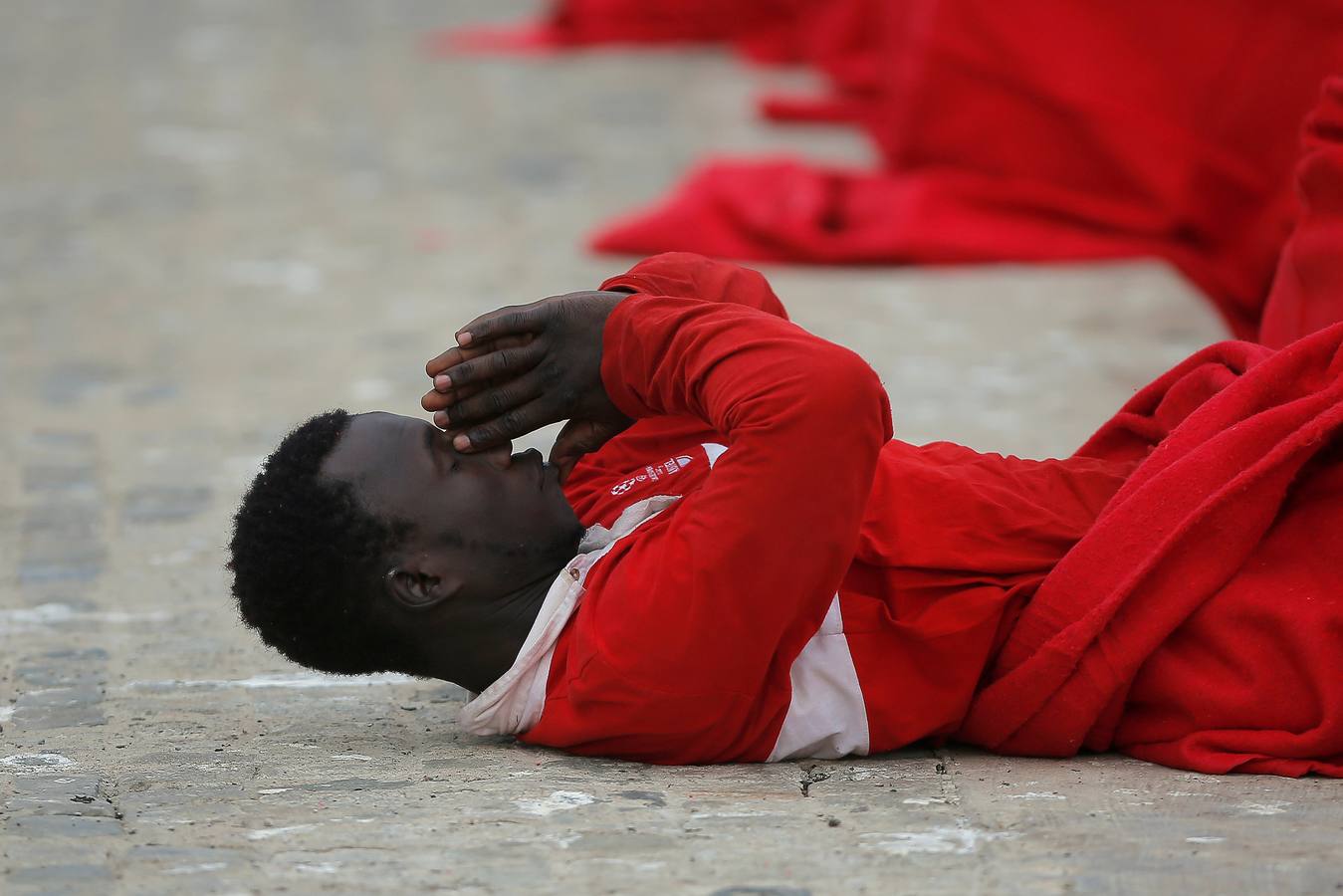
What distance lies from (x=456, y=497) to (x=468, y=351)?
189 millimetres

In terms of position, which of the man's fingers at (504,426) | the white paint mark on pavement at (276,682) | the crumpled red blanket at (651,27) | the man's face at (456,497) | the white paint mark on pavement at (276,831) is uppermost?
the crumpled red blanket at (651,27)

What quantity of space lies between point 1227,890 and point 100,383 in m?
3.36

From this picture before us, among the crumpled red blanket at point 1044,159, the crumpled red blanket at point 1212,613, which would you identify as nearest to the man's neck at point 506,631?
the crumpled red blanket at point 1212,613

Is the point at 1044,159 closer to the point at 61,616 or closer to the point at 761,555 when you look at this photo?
the point at 61,616

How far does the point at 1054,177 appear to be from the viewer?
5461mm

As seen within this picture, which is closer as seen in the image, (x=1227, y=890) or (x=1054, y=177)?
(x=1227, y=890)

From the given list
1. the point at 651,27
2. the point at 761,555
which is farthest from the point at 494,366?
the point at 651,27

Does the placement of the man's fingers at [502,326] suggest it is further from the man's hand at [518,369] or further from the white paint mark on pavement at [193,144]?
the white paint mark on pavement at [193,144]

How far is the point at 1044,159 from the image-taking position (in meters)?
5.44

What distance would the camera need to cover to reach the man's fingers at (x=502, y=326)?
7.23 ft

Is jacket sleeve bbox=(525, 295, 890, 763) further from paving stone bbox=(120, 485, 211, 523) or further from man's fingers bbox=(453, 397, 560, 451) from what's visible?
paving stone bbox=(120, 485, 211, 523)

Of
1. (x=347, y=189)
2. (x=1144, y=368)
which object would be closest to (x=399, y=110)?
(x=347, y=189)

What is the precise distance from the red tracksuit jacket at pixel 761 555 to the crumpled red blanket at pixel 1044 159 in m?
2.80

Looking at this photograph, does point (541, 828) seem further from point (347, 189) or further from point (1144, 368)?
point (347, 189)
